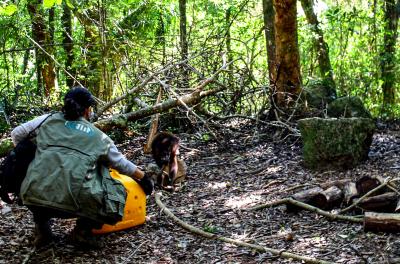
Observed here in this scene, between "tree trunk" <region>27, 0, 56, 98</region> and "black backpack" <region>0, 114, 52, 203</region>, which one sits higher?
"tree trunk" <region>27, 0, 56, 98</region>

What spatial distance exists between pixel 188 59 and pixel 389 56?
4.65 m

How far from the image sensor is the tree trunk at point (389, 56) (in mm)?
10555

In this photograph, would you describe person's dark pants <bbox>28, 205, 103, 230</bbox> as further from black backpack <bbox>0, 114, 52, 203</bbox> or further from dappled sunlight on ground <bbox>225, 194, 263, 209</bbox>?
dappled sunlight on ground <bbox>225, 194, 263, 209</bbox>

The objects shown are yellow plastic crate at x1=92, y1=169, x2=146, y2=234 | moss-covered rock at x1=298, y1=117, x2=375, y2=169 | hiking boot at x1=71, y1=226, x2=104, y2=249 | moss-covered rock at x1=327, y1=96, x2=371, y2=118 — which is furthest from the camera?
moss-covered rock at x1=327, y1=96, x2=371, y2=118

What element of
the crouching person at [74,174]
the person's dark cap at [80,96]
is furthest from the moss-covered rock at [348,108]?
the person's dark cap at [80,96]

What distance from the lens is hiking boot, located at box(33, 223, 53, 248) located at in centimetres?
445

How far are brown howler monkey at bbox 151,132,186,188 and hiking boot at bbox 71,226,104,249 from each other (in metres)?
2.00

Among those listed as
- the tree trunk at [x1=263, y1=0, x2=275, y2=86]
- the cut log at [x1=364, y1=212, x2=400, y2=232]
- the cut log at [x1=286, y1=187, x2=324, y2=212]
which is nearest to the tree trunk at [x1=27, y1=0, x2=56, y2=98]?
the tree trunk at [x1=263, y1=0, x2=275, y2=86]

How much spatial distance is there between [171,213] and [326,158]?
7.77 feet

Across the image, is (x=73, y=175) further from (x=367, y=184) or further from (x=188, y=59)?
(x=188, y=59)

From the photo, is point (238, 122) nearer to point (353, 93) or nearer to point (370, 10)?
point (353, 93)

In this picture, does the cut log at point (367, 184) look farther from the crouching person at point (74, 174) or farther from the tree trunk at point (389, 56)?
the tree trunk at point (389, 56)

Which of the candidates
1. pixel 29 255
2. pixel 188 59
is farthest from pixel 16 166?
pixel 188 59

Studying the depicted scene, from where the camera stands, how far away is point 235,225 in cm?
499
